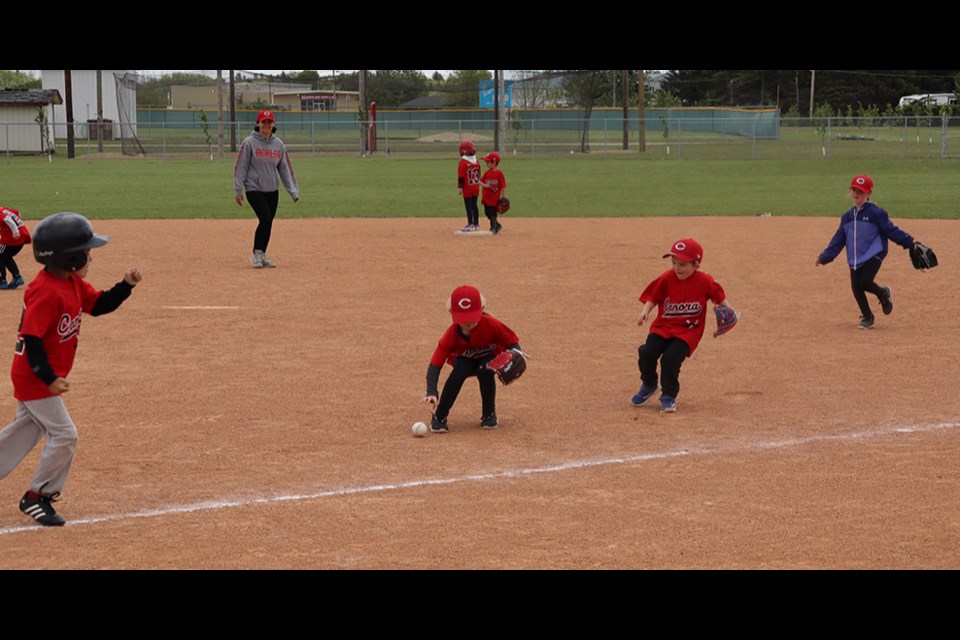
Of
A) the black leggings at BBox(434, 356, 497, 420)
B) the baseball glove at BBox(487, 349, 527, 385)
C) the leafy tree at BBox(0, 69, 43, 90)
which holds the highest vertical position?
the leafy tree at BBox(0, 69, 43, 90)

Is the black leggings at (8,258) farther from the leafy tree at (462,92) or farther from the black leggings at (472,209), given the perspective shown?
the leafy tree at (462,92)

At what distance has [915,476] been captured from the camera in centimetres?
748

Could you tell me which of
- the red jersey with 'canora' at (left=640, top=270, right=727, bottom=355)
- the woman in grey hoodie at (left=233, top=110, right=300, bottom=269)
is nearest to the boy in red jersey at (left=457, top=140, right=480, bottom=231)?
the woman in grey hoodie at (left=233, top=110, right=300, bottom=269)

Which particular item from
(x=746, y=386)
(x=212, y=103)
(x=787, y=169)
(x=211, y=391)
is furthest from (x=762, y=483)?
(x=212, y=103)

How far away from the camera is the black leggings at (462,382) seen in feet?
28.5

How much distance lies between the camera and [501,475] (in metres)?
7.60

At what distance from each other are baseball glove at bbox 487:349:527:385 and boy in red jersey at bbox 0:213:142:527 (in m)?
3.01

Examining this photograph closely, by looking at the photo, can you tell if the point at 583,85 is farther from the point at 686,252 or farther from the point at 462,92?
the point at 686,252

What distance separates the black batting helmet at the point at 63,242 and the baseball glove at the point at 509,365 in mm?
3043

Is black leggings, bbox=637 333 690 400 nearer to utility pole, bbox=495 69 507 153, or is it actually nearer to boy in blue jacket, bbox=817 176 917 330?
boy in blue jacket, bbox=817 176 917 330

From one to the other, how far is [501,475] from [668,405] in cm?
223

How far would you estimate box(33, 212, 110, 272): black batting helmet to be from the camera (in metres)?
6.58

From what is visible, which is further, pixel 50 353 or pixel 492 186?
pixel 492 186

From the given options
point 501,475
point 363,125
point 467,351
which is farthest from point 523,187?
point 501,475
